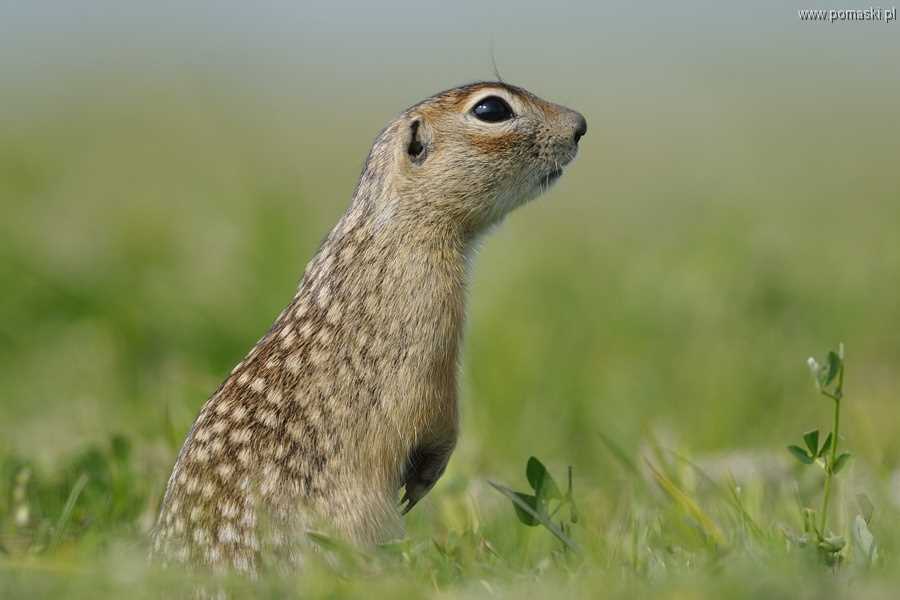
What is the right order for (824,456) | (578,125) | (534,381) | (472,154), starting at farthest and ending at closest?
(534,381) → (578,125) → (472,154) → (824,456)

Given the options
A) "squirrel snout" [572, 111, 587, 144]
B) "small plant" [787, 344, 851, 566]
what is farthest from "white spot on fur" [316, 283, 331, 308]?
"small plant" [787, 344, 851, 566]

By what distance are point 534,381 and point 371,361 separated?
3.46 m

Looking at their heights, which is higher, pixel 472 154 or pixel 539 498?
pixel 472 154

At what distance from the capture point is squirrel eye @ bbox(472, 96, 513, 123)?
5.22 metres

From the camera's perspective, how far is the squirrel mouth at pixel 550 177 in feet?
17.4

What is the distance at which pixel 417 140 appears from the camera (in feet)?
17.2

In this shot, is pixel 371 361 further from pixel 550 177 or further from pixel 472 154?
pixel 550 177

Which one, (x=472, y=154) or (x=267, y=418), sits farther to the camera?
(x=472, y=154)

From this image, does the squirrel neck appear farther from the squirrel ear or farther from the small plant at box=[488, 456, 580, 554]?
the small plant at box=[488, 456, 580, 554]

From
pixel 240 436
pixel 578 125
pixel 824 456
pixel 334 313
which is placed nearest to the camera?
pixel 824 456

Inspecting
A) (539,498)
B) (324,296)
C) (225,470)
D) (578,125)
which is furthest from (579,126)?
(225,470)

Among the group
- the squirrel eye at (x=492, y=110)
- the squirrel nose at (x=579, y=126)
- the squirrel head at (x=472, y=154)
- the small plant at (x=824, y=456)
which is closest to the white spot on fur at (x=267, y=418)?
the squirrel head at (x=472, y=154)

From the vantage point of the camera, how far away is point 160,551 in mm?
4273

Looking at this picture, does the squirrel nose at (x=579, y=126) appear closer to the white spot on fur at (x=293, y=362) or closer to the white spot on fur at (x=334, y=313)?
the white spot on fur at (x=334, y=313)
